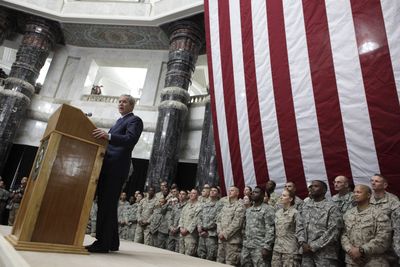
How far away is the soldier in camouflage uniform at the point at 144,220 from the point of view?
5999 millimetres

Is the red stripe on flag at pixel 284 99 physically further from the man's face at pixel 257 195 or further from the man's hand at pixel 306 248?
the man's hand at pixel 306 248

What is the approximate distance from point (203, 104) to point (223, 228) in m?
4.79

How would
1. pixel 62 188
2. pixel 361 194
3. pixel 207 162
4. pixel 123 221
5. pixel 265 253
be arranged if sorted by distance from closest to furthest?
pixel 62 188, pixel 361 194, pixel 265 253, pixel 123 221, pixel 207 162

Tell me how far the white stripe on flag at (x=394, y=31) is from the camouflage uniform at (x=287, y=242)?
1.52m

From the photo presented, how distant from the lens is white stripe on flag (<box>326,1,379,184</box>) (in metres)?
3.21

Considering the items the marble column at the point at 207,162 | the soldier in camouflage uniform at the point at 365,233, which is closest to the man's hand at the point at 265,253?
the soldier in camouflage uniform at the point at 365,233

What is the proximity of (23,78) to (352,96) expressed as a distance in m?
8.31

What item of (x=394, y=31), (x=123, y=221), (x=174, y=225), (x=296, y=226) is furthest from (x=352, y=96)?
(x=123, y=221)

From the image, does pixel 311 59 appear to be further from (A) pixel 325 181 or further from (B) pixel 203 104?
(B) pixel 203 104

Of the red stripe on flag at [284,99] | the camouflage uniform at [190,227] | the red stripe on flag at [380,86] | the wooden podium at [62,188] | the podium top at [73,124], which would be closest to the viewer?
the wooden podium at [62,188]

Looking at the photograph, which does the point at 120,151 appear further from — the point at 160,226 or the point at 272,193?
the point at 160,226

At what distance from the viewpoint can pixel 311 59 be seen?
3.64 metres

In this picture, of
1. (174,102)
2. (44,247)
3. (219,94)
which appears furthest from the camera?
(174,102)

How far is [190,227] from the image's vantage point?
4.95 m
